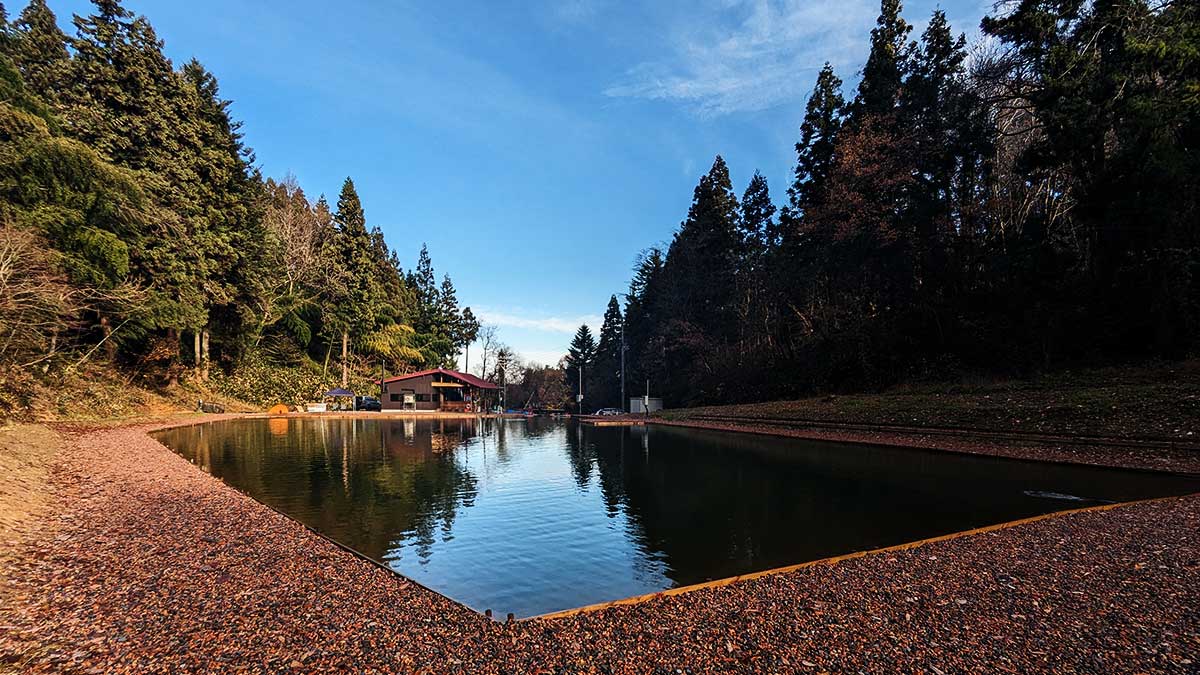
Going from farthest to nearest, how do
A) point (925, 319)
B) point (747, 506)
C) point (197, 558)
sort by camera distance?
point (925, 319) < point (747, 506) < point (197, 558)

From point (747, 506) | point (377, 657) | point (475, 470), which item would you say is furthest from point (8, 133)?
point (747, 506)

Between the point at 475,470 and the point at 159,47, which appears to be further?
the point at 159,47

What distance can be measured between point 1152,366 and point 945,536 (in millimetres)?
16839

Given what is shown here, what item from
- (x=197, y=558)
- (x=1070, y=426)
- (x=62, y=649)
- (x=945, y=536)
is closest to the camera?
(x=62, y=649)

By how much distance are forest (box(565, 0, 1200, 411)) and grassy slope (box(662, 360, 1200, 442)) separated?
1573mm

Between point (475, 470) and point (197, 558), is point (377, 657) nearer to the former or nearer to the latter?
point (197, 558)

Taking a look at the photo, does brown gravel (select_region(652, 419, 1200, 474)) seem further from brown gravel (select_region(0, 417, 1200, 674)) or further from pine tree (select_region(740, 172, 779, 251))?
pine tree (select_region(740, 172, 779, 251))

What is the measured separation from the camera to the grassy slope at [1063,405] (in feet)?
45.0

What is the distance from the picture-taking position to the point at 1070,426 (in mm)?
15180

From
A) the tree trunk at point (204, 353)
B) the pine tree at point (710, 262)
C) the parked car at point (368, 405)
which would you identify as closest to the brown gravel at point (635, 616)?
the tree trunk at point (204, 353)

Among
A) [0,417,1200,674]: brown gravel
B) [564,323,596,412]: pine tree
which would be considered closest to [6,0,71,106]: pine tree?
[0,417,1200,674]: brown gravel

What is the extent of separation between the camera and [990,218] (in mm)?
25141

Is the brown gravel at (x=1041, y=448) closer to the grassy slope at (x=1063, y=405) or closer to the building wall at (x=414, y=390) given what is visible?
the grassy slope at (x=1063, y=405)

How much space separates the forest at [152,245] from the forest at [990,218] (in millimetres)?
33390
